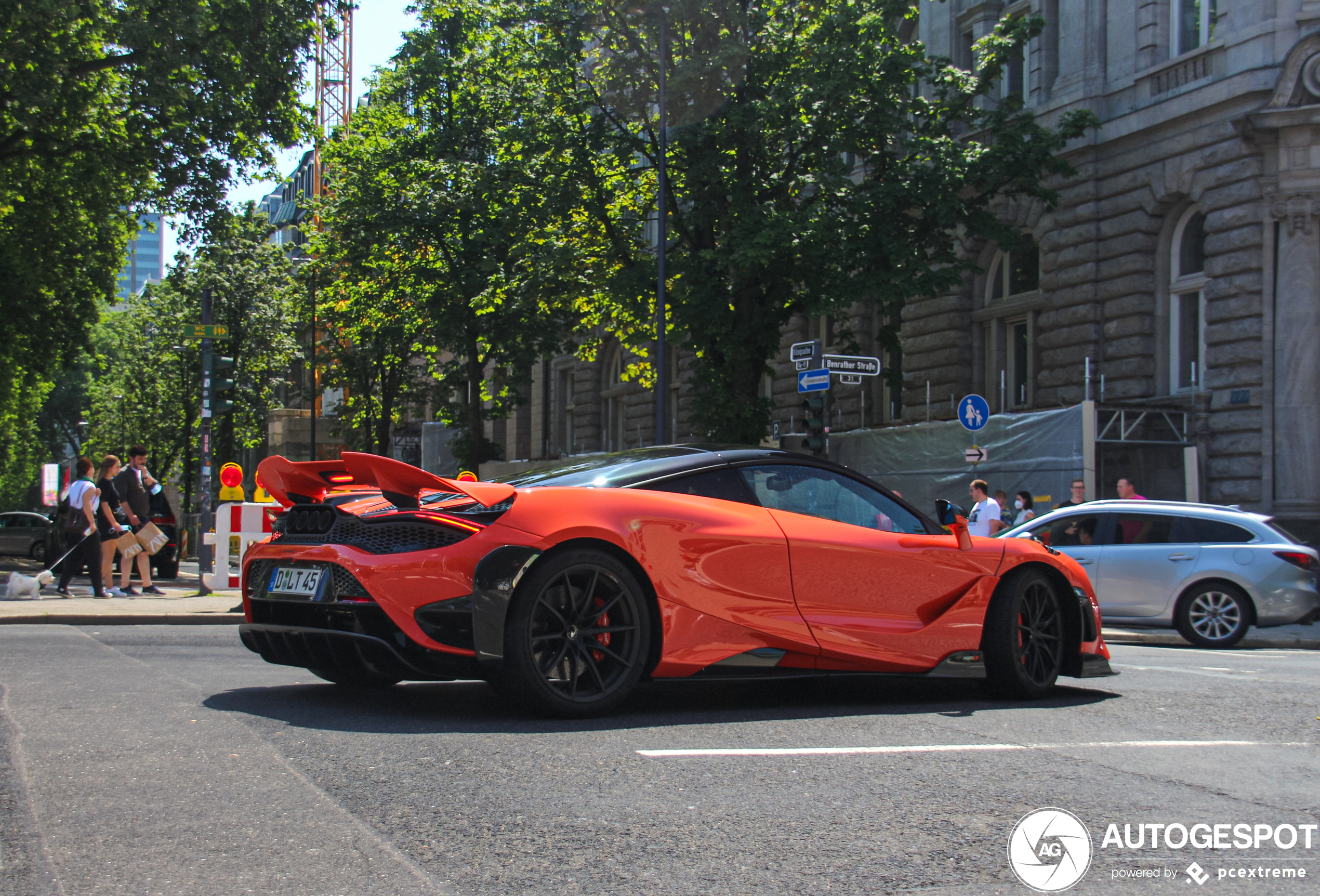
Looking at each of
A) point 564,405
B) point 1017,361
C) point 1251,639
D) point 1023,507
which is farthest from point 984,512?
point 564,405

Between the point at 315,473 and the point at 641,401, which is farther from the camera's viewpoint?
the point at 641,401

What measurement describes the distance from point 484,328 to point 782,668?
27278 mm

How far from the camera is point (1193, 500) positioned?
65.1 feet

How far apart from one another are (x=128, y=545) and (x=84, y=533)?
548mm

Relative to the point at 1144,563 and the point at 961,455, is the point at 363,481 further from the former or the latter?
the point at 961,455

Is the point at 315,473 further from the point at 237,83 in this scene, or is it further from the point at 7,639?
the point at 237,83

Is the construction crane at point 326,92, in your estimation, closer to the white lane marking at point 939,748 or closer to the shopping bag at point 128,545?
the shopping bag at point 128,545

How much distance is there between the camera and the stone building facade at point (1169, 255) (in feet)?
65.7

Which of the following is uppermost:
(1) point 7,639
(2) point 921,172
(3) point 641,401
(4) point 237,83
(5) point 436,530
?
(4) point 237,83

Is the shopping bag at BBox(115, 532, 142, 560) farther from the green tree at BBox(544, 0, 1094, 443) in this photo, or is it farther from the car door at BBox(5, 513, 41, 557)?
the car door at BBox(5, 513, 41, 557)

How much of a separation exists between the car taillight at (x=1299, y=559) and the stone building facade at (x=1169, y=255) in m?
6.69

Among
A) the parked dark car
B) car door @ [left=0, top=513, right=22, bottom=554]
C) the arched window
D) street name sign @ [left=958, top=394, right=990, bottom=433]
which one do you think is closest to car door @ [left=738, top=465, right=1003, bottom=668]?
street name sign @ [left=958, top=394, right=990, bottom=433]

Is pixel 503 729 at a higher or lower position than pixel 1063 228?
lower

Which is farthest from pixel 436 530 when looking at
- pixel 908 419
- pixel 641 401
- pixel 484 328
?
pixel 641 401
